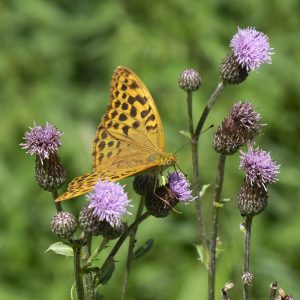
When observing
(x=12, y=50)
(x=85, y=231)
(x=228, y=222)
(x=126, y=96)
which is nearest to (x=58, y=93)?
(x=12, y=50)

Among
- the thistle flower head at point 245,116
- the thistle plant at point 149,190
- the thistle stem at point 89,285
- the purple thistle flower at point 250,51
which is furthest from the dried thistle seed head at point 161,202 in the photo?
the purple thistle flower at point 250,51

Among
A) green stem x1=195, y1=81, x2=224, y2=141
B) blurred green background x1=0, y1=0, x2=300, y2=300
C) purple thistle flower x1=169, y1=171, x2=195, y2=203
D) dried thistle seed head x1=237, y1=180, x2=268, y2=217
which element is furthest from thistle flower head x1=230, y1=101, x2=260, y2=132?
blurred green background x1=0, y1=0, x2=300, y2=300

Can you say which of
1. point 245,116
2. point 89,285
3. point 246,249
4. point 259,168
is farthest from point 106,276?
point 245,116

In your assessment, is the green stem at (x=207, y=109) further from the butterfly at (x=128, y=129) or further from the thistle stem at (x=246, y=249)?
the thistle stem at (x=246, y=249)

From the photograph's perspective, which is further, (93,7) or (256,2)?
(93,7)

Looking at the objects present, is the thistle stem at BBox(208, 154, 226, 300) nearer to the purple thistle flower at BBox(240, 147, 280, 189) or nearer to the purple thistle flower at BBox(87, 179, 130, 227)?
the purple thistle flower at BBox(240, 147, 280, 189)

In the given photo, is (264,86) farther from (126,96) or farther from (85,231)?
(85,231)
